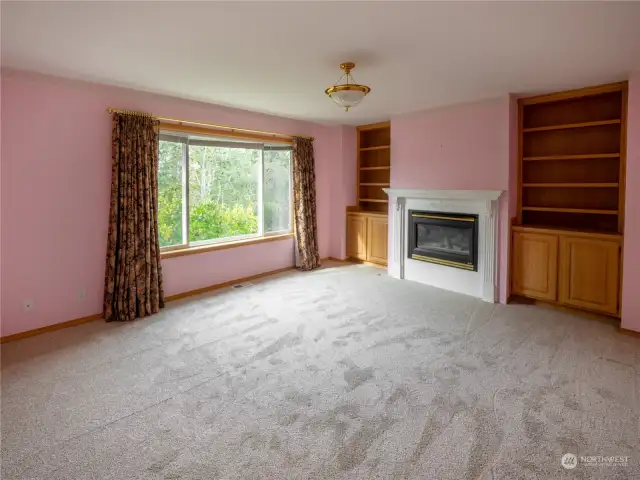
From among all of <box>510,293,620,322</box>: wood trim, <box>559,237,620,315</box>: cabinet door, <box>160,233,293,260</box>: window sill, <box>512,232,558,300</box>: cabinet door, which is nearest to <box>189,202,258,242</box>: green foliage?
<box>160,233,293,260</box>: window sill

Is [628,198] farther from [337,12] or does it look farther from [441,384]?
[337,12]

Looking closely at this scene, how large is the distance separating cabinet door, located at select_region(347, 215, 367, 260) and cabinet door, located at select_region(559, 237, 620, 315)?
10.6 feet

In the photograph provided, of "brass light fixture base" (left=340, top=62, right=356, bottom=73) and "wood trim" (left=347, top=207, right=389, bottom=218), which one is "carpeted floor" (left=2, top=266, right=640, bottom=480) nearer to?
"brass light fixture base" (left=340, top=62, right=356, bottom=73)

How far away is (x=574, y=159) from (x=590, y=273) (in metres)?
1.40

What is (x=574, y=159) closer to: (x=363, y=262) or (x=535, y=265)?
(x=535, y=265)

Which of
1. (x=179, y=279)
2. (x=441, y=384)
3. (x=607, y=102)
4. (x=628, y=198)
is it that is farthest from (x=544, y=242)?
(x=179, y=279)

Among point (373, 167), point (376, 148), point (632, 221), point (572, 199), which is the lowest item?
point (632, 221)

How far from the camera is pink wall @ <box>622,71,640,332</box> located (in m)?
3.70

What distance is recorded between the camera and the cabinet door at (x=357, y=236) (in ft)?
23.1

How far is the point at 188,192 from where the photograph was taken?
17.0ft

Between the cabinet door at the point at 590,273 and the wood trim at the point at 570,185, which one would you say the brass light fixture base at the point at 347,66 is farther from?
the cabinet door at the point at 590,273

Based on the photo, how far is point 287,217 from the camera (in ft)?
22.1

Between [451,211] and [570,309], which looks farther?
[451,211]

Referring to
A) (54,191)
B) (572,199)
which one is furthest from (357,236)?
(54,191)
